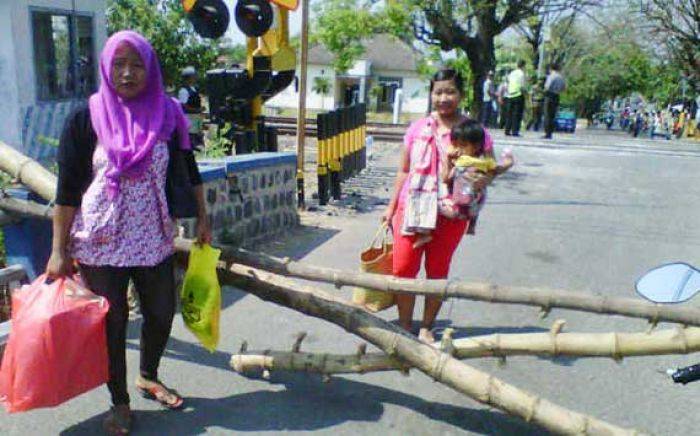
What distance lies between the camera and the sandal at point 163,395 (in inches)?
130

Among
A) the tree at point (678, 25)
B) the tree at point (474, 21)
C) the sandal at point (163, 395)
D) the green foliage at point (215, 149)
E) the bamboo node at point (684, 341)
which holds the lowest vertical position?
the sandal at point (163, 395)

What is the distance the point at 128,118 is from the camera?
2.79 m

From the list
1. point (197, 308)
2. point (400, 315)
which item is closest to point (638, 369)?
point (400, 315)

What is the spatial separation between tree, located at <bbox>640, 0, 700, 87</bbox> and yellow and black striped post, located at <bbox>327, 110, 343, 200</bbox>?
1942 centimetres

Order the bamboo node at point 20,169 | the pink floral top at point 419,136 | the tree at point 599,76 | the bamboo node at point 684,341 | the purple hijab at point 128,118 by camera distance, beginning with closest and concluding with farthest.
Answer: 1. the purple hijab at point 128,118
2. the bamboo node at point 684,341
3. the bamboo node at point 20,169
4. the pink floral top at point 419,136
5. the tree at point 599,76

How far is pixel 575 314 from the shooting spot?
4.96 metres

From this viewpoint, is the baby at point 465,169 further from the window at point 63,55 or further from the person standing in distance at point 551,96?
the person standing in distance at point 551,96

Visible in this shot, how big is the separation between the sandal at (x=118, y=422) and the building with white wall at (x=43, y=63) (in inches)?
341

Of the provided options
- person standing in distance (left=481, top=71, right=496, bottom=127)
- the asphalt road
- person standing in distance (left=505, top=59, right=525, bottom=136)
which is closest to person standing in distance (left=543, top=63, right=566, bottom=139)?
person standing in distance (left=505, top=59, right=525, bottom=136)

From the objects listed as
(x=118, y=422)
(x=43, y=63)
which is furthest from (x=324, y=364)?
(x=43, y=63)

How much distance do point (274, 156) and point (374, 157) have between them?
679cm

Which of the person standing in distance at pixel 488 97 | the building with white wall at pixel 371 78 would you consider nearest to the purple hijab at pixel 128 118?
the person standing in distance at pixel 488 97

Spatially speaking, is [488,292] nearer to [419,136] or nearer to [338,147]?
[419,136]

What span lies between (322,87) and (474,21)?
33.7 meters
